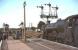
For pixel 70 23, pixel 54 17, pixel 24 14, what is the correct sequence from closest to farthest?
1. pixel 70 23
2. pixel 24 14
3. pixel 54 17

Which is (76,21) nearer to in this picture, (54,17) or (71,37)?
(71,37)

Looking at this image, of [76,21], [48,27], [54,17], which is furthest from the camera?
[54,17]

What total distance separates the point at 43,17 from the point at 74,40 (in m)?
41.6

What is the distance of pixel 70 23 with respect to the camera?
27.5 m

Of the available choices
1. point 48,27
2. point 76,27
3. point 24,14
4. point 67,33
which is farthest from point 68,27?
point 48,27

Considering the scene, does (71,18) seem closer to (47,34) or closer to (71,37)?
(71,37)

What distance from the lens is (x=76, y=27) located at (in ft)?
84.5

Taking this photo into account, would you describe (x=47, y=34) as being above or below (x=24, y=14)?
below

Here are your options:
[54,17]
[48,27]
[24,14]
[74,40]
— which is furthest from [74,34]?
[54,17]

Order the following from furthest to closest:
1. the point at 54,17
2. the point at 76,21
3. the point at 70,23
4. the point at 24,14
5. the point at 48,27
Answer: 1. the point at 54,17
2. the point at 48,27
3. the point at 24,14
4. the point at 70,23
5. the point at 76,21

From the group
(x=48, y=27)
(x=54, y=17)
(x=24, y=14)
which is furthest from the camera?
(x=54, y=17)

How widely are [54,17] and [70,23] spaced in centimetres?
3912

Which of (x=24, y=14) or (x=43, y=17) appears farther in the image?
(x=43, y=17)

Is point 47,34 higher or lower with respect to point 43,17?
lower
